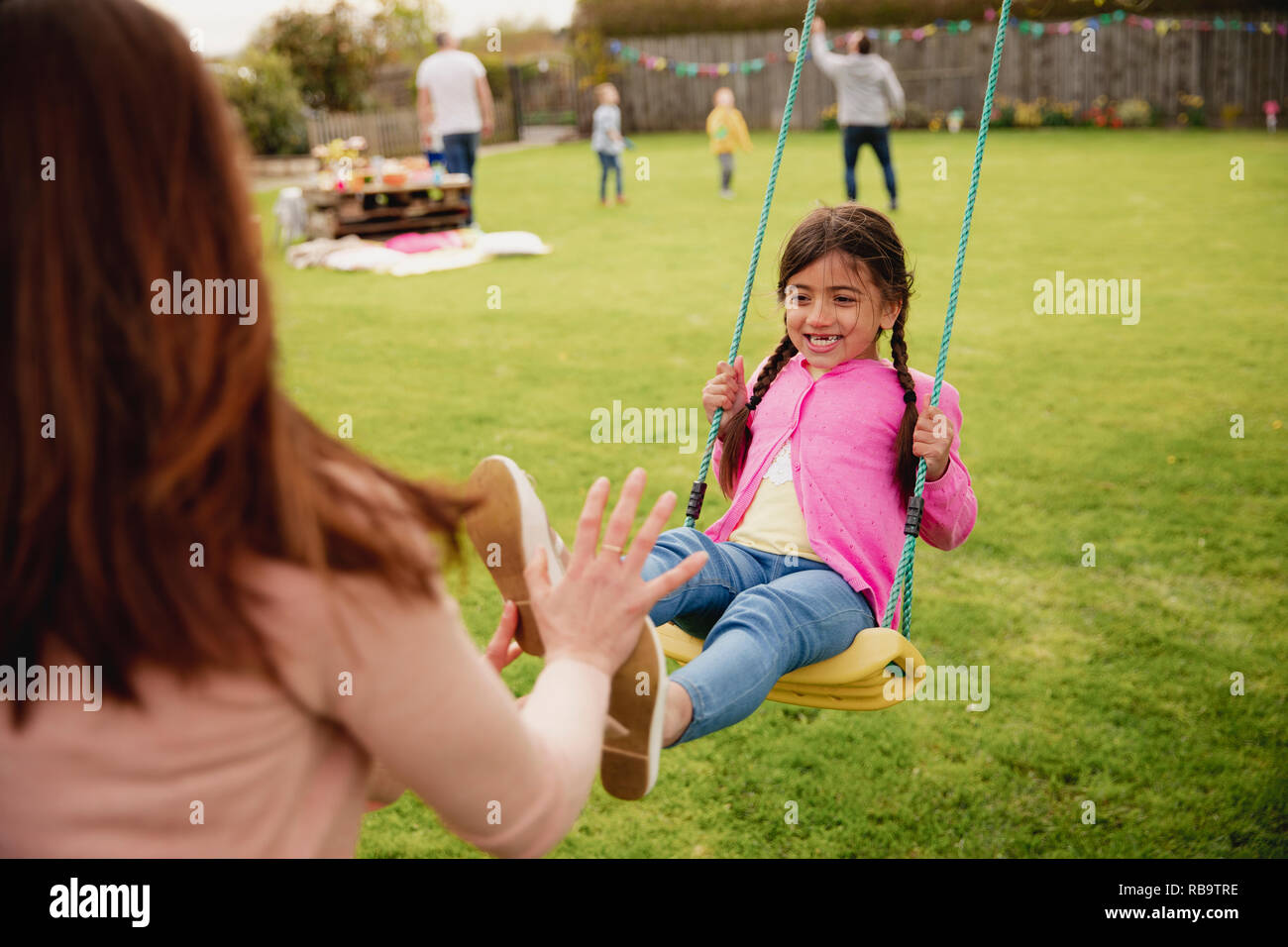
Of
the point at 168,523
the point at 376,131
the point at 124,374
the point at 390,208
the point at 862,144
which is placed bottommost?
the point at 168,523

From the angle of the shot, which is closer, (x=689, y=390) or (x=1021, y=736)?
(x=1021, y=736)

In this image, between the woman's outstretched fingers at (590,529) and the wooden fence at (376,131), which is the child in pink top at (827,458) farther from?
the wooden fence at (376,131)

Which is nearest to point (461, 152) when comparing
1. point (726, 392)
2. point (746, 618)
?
point (726, 392)

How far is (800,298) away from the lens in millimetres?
2639

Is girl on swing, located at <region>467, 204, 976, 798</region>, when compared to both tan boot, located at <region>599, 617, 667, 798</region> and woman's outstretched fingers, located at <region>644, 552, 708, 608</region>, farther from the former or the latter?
woman's outstretched fingers, located at <region>644, 552, 708, 608</region>

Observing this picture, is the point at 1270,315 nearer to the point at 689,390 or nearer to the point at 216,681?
the point at 689,390

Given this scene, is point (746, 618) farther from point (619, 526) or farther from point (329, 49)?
point (329, 49)

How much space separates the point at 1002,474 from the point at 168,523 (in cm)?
409

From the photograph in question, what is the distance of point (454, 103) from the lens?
10586 millimetres

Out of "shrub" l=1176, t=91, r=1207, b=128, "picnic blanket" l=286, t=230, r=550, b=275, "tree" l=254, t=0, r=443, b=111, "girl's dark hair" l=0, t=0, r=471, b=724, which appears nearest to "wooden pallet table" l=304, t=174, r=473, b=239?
"picnic blanket" l=286, t=230, r=550, b=275

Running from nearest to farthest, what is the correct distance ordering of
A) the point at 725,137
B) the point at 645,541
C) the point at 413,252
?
the point at 645,541
the point at 413,252
the point at 725,137
